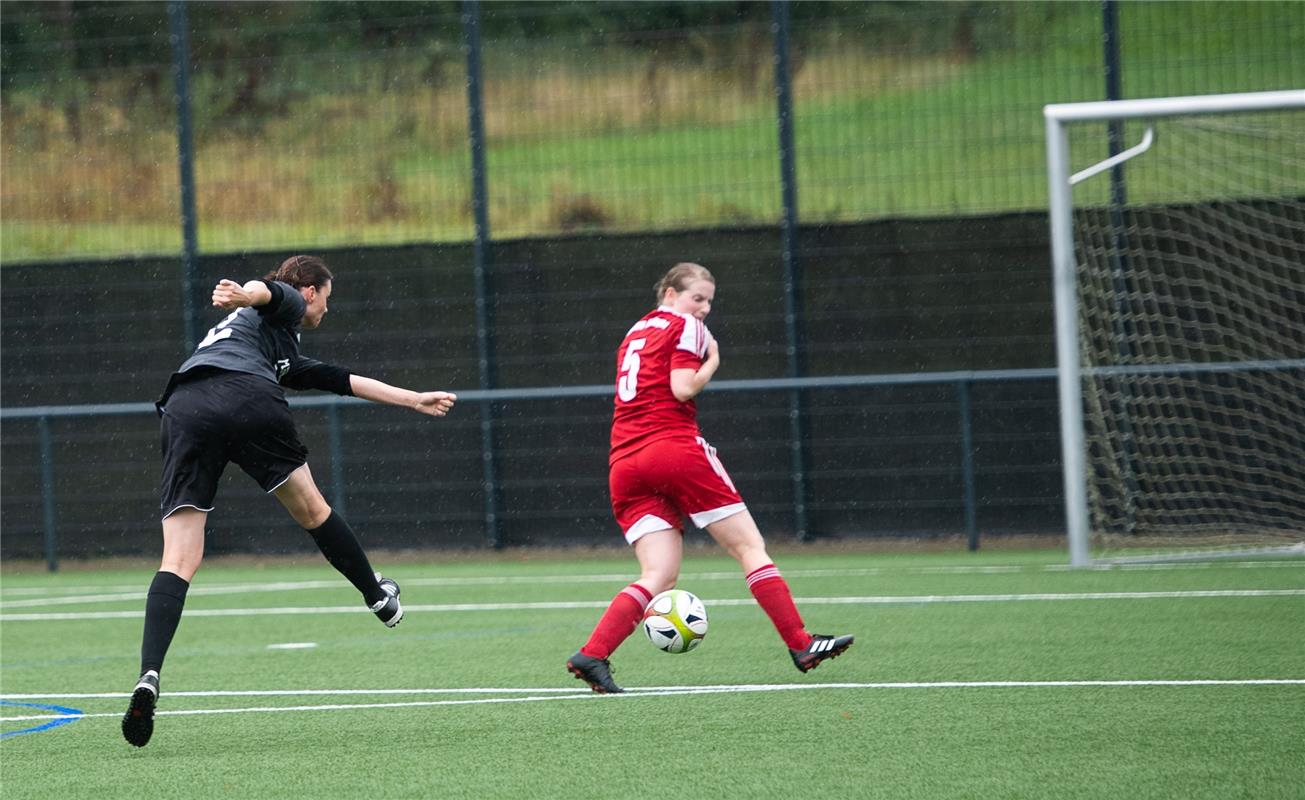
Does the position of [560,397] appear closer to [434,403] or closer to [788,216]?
[788,216]

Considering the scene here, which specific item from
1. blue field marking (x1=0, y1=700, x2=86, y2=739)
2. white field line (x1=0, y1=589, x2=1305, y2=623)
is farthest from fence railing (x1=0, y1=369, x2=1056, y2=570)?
blue field marking (x1=0, y1=700, x2=86, y2=739)

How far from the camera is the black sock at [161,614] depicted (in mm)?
5863

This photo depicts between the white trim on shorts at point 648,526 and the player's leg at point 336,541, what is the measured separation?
94cm

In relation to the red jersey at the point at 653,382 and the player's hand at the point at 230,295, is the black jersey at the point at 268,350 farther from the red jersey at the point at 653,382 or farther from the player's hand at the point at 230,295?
the red jersey at the point at 653,382

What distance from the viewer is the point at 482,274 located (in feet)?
47.7

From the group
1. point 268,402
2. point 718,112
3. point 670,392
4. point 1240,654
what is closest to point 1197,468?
point 718,112

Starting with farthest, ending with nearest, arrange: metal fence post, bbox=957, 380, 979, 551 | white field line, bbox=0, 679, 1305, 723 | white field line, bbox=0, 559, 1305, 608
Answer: metal fence post, bbox=957, 380, 979, 551 < white field line, bbox=0, 559, 1305, 608 < white field line, bbox=0, 679, 1305, 723

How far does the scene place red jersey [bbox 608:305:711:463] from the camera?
6832mm

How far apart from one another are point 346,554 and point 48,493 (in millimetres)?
8862

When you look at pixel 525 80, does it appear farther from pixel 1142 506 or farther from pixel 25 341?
pixel 1142 506

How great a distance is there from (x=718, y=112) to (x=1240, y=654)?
7.95 m

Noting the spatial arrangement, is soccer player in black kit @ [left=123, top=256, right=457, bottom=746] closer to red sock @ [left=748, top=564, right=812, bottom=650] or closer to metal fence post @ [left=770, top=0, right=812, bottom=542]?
red sock @ [left=748, top=564, right=812, bottom=650]

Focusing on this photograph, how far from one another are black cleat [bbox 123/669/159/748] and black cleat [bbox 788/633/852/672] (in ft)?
7.95

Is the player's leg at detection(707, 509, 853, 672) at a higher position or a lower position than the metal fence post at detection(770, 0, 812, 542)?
lower
